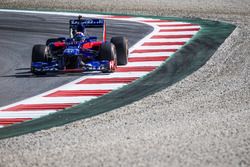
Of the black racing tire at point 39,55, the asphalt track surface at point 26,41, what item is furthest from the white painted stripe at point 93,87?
the black racing tire at point 39,55

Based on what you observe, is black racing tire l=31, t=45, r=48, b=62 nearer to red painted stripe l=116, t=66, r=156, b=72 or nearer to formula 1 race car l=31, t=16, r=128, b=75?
formula 1 race car l=31, t=16, r=128, b=75

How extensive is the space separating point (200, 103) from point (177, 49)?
288 inches

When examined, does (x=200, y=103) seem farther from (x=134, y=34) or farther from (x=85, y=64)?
(x=134, y=34)

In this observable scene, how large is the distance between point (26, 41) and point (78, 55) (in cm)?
695

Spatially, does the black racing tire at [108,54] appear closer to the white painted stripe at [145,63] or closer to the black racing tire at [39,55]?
the white painted stripe at [145,63]

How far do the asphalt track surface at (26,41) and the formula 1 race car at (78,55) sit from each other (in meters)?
0.24

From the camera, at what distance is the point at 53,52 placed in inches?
728

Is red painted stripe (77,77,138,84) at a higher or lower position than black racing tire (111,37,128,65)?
lower

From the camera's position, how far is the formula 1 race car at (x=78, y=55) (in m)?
17.5

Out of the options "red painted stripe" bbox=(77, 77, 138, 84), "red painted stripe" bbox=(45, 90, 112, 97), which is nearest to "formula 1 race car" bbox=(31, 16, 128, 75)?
"red painted stripe" bbox=(77, 77, 138, 84)

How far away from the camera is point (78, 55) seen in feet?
57.6

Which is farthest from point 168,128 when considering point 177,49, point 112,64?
point 177,49

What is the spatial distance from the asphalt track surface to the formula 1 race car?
24 cm

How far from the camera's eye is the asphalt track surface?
16359 millimetres
